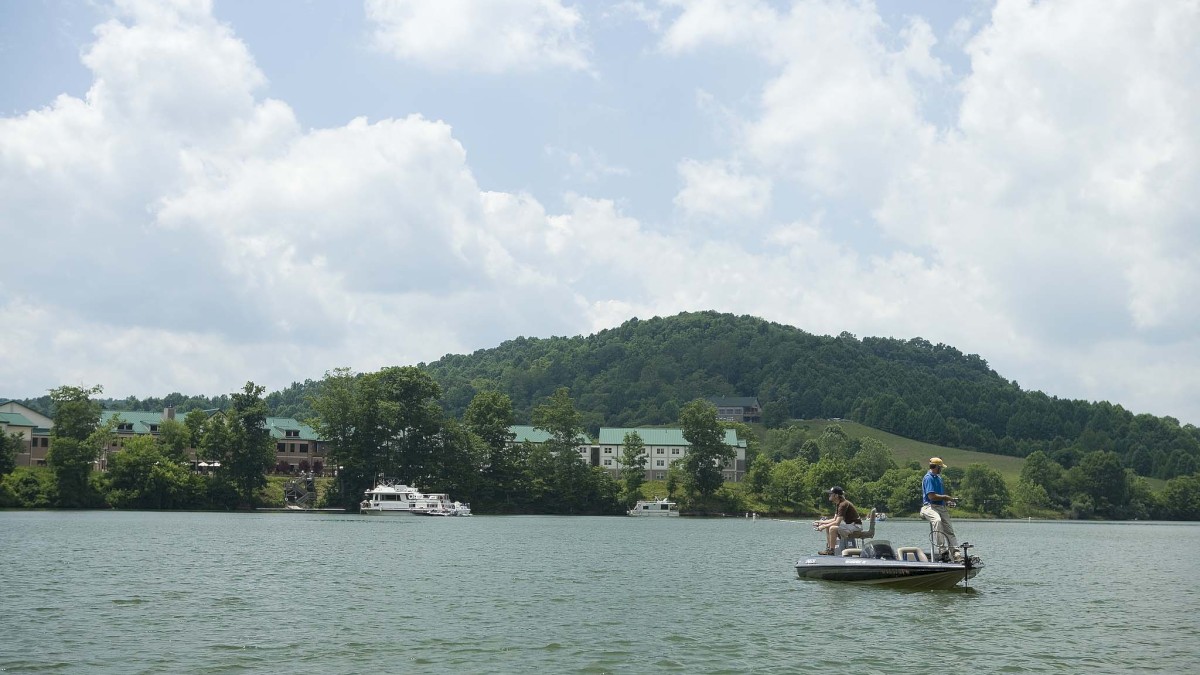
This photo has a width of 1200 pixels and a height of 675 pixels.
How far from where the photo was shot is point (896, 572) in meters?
45.8

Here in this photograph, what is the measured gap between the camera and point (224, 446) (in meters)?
143

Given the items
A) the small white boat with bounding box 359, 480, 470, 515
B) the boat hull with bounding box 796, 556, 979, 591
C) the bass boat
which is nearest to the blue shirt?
the bass boat

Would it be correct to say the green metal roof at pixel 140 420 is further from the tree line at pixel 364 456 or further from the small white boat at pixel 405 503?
the small white boat at pixel 405 503

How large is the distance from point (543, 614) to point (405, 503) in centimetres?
10947

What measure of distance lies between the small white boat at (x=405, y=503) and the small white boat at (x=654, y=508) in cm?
3536

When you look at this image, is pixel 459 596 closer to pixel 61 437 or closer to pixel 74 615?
pixel 74 615

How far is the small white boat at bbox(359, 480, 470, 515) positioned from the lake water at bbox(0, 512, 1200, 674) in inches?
2896

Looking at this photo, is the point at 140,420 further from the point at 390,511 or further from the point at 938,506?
the point at 938,506

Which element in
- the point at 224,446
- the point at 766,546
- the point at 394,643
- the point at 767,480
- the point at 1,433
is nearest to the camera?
the point at 394,643

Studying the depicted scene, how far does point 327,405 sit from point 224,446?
14.4 meters

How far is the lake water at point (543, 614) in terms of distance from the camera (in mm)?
28031

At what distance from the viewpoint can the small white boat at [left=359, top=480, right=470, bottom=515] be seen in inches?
5591

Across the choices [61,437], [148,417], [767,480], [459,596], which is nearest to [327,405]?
[61,437]

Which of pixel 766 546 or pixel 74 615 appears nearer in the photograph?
pixel 74 615
